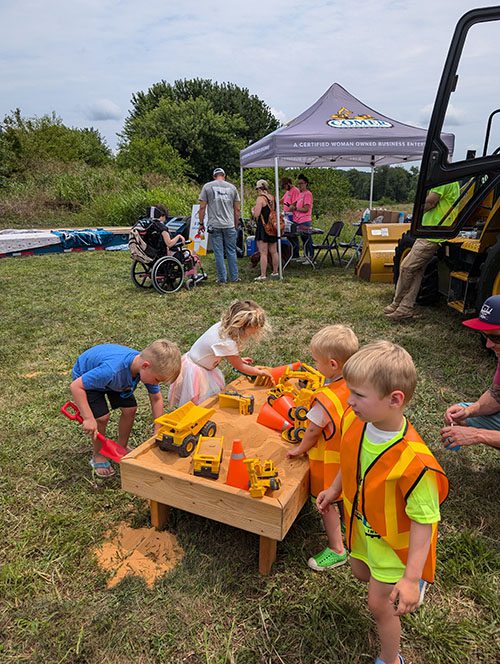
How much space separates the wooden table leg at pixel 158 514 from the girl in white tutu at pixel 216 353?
2.52ft

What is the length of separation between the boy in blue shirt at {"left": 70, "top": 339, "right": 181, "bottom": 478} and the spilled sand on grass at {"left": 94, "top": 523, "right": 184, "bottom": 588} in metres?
0.52

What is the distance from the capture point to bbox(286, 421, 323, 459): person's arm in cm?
185

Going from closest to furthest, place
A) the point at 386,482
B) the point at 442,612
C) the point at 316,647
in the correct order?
the point at 386,482
the point at 316,647
the point at 442,612

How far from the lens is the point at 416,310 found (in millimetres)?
5445

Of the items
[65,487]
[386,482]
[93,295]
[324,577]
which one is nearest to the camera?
[386,482]

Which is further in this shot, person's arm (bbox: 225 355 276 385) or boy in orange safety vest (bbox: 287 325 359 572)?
person's arm (bbox: 225 355 276 385)

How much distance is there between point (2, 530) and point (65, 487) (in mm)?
364

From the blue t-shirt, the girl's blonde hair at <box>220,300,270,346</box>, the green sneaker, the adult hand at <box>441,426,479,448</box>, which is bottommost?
the green sneaker

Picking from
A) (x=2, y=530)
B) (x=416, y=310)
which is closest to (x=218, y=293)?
(x=416, y=310)

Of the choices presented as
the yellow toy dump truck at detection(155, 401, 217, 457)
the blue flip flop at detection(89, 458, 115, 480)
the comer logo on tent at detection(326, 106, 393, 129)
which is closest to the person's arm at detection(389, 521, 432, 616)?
the yellow toy dump truck at detection(155, 401, 217, 457)

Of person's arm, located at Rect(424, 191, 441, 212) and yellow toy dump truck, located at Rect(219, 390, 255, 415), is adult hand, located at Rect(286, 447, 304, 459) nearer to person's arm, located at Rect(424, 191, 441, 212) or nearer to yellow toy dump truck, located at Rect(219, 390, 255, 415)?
yellow toy dump truck, located at Rect(219, 390, 255, 415)

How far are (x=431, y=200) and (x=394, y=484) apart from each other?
11.5 ft

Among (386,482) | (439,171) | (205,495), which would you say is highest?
(439,171)

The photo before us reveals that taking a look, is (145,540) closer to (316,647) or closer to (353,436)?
(316,647)
